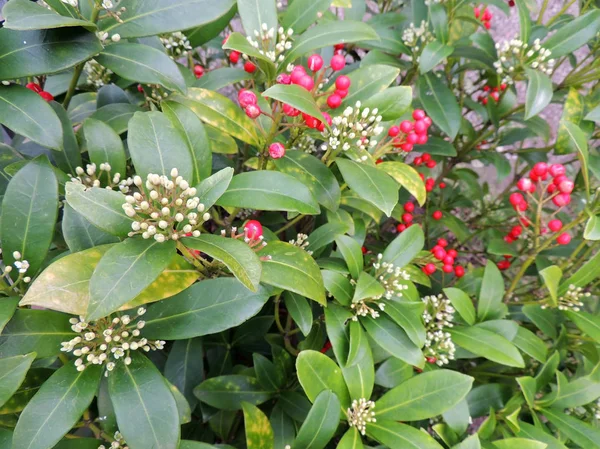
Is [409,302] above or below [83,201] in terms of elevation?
below

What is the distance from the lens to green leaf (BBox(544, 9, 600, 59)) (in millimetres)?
1489

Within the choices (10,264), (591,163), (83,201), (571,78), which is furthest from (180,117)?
(571,78)

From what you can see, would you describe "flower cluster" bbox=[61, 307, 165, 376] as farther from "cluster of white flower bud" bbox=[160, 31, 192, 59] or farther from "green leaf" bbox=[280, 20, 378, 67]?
"cluster of white flower bud" bbox=[160, 31, 192, 59]

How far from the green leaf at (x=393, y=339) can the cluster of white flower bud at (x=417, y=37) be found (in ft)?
3.40

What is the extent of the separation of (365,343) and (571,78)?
1367mm

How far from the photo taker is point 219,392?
4.35ft

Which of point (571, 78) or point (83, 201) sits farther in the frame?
point (571, 78)

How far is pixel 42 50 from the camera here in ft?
3.21

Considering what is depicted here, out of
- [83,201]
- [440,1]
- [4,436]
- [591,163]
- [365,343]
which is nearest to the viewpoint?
[83,201]

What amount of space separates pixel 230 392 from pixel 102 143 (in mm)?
826

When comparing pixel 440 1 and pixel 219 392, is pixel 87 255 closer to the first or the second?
pixel 219 392

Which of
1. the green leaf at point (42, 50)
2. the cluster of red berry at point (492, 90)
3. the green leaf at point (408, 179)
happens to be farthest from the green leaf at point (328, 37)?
the cluster of red berry at point (492, 90)

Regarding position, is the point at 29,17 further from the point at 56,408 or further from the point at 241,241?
the point at 56,408

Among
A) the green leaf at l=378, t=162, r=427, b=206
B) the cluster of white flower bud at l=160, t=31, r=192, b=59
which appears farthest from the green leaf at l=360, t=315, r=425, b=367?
the cluster of white flower bud at l=160, t=31, r=192, b=59
